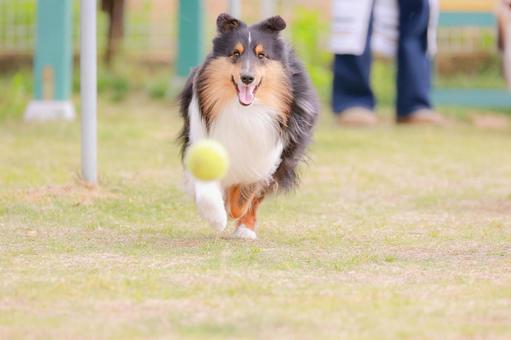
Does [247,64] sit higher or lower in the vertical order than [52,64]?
higher

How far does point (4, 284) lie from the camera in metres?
4.76

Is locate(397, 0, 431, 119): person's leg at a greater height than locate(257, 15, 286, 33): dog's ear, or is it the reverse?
locate(257, 15, 286, 33): dog's ear

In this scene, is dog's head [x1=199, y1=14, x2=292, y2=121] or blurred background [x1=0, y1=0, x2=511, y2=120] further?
blurred background [x1=0, y1=0, x2=511, y2=120]

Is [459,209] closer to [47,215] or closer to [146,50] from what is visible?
[47,215]

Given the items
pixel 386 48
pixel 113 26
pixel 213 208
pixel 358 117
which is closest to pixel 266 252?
pixel 213 208

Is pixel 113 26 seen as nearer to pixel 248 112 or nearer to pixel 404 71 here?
pixel 404 71

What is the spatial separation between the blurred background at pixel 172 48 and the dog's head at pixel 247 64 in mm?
7221

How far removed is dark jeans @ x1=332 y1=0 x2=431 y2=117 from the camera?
1138cm

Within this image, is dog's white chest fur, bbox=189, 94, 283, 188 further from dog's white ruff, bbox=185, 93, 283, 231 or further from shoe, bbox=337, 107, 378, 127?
shoe, bbox=337, 107, 378, 127

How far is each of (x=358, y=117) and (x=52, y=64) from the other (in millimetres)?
2855

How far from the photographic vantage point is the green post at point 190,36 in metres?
12.8

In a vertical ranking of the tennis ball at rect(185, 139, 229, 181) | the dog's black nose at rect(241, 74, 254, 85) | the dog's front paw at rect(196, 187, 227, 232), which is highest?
the dog's black nose at rect(241, 74, 254, 85)

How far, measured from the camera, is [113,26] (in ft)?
46.4

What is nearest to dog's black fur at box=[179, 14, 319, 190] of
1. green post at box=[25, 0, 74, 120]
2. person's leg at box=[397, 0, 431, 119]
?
green post at box=[25, 0, 74, 120]
